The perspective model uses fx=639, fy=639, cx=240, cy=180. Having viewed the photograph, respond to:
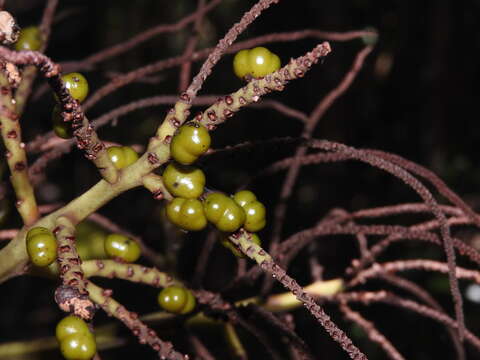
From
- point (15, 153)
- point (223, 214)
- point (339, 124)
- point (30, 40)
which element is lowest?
point (223, 214)

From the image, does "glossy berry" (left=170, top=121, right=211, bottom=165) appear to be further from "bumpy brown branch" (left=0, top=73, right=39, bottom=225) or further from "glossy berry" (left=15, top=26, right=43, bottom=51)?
"glossy berry" (left=15, top=26, right=43, bottom=51)

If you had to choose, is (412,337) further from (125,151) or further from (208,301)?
(125,151)

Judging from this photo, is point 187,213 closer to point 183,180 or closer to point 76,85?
point 183,180

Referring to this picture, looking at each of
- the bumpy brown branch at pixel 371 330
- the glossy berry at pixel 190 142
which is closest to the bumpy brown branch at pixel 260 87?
the glossy berry at pixel 190 142

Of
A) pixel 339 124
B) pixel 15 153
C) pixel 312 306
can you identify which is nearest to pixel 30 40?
pixel 15 153

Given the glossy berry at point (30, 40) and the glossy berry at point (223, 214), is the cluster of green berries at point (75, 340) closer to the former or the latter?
the glossy berry at point (223, 214)

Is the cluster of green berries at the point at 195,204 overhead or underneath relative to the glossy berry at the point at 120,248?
underneath
